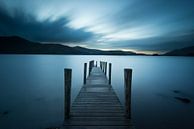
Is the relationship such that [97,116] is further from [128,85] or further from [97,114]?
[128,85]

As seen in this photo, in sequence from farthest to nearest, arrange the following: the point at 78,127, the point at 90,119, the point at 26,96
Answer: the point at 26,96
the point at 90,119
the point at 78,127

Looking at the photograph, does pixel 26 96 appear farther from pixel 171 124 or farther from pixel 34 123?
pixel 171 124

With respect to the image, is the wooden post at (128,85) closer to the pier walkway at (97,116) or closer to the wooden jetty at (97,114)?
the wooden jetty at (97,114)

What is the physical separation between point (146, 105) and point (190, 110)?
11.6 feet

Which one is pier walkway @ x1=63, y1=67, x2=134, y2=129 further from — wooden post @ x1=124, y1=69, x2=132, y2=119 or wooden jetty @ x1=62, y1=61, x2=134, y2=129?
wooden post @ x1=124, y1=69, x2=132, y2=119

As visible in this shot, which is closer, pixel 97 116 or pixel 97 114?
pixel 97 116

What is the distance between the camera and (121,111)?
21.9ft

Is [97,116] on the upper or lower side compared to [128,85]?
lower

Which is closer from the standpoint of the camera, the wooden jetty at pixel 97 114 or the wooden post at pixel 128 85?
the wooden jetty at pixel 97 114

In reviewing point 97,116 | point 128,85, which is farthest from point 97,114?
point 128,85

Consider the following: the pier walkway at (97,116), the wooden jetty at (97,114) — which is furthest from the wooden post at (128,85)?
the pier walkway at (97,116)

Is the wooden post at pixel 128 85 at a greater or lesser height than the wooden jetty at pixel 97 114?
greater

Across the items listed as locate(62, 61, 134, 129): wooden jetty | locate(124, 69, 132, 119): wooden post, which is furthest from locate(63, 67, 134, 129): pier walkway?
locate(124, 69, 132, 119): wooden post

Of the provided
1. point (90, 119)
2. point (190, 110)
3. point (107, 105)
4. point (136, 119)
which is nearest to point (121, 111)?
point (107, 105)
